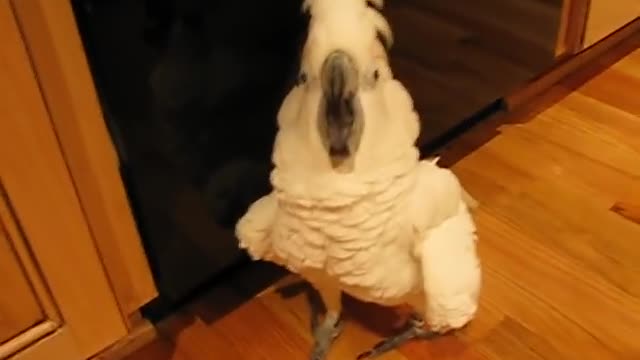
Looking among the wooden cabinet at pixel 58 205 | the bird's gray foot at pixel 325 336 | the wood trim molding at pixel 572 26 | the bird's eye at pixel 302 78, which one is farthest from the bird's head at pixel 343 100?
the wood trim molding at pixel 572 26

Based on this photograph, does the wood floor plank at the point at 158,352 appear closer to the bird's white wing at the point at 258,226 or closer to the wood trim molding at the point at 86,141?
the wood trim molding at the point at 86,141

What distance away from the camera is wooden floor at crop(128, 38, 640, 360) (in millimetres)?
1108

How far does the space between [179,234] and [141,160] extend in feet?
0.46

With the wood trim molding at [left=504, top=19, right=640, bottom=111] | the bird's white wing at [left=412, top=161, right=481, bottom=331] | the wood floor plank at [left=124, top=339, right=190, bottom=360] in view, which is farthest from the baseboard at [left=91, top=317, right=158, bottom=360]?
the wood trim molding at [left=504, top=19, right=640, bottom=111]

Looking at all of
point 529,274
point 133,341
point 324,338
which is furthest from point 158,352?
point 529,274

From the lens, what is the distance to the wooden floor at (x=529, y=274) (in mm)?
1108

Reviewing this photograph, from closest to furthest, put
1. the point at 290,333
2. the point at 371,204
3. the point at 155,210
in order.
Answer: the point at 371,204 → the point at 155,210 → the point at 290,333

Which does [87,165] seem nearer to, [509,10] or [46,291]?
[46,291]

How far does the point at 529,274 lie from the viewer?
3.93 feet

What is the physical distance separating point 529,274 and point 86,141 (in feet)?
2.30

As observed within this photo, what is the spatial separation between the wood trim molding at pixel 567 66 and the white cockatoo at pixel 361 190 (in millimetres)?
617

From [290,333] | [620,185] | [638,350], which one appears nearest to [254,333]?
[290,333]

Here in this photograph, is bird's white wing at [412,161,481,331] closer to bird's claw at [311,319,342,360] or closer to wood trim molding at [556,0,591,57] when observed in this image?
bird's claw at [311,319,342,360]

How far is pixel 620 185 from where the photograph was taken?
1.34 meters
